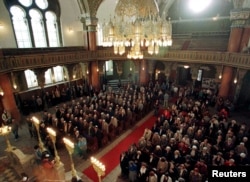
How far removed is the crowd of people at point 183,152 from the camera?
6.49 meters

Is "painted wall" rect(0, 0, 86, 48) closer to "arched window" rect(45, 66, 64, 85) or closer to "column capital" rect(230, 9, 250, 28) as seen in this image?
"arched window" rect(45, 66, 64, 85)

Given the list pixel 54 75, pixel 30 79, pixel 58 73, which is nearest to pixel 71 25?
pixel 58 73

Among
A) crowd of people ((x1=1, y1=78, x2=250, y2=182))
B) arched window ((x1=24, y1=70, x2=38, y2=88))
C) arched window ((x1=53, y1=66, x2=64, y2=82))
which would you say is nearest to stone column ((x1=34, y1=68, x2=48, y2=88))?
arched window ((x1=24, y1=70, x2=38, y2=88))

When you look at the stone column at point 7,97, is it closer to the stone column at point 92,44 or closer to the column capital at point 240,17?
the stone column at point 92,44

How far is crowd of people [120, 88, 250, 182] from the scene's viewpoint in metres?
6.49

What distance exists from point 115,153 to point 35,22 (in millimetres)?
13179

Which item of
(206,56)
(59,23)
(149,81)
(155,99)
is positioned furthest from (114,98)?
(59,23)

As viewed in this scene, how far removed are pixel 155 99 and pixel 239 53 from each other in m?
6.70

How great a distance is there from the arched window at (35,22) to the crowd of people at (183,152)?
499 inches

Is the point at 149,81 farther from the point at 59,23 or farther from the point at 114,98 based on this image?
the point at 59,23

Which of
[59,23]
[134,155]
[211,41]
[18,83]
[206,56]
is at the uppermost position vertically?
[59,23]

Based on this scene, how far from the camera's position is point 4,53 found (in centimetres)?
1214

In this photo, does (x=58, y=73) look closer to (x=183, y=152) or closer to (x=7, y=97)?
(x=7, y=97)

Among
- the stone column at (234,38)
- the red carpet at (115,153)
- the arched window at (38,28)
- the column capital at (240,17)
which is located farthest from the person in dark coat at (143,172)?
the arched window at (38,28)
